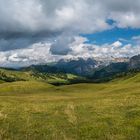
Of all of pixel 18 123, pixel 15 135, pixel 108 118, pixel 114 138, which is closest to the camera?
pixel 114 138

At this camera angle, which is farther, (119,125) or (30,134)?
(119,125)

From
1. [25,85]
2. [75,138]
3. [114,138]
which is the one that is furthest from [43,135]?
[25,85]

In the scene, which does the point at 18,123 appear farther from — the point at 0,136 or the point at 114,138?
the point at 114,138

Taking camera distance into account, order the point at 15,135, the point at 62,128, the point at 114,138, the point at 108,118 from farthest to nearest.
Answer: the point at 108,118
the point at 62,128
the point at 15,135
the point at 114,138

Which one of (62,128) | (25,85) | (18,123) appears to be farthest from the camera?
(25,85)

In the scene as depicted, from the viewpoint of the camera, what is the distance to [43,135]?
89.6ft

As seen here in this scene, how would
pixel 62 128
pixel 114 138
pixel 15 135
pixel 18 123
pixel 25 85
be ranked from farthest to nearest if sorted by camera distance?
pixel 25 85, pixel 18 123, pixel 62 128, pixel 15 135, pixel 114 138

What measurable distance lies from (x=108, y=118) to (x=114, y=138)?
1266 cm

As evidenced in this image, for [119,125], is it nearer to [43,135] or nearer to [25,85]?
[43,135]

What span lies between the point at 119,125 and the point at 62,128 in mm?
6003

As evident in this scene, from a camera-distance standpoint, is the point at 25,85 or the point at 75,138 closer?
the point at 75,138

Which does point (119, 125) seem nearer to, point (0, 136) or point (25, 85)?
point (0, 136)

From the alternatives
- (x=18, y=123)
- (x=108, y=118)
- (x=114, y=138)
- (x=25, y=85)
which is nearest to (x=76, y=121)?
(x=108, y=118)

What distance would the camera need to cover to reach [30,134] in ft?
91.0
